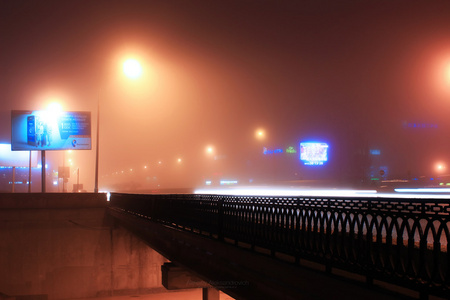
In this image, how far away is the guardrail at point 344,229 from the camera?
5.80 meters

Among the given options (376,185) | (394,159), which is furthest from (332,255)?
(394,159)

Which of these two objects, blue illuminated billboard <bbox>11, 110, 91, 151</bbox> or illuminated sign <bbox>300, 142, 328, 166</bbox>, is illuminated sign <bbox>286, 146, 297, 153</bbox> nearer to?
illuminated sign <bbox>300, 142, 328, 166</bbox>

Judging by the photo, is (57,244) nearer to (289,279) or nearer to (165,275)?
(165,275)

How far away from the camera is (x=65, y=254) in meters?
31.1

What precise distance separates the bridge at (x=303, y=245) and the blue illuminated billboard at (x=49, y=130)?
867 inches

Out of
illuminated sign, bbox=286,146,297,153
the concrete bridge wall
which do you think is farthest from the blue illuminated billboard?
illuminated sign, bbox=286,146,297,153

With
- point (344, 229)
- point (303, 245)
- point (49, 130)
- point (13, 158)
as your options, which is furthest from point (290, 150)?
point (344, 229)

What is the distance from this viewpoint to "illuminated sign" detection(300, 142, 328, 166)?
54.5 metres

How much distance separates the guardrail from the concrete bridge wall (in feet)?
35.6

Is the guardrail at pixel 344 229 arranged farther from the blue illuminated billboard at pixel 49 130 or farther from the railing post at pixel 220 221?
the blue illuminated billboard at pixel 49 130

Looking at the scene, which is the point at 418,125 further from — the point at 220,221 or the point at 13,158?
the point at 13,158

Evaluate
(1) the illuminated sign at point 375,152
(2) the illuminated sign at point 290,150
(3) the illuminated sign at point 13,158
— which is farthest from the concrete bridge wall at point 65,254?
(3) the illuminated sign at point 13,158

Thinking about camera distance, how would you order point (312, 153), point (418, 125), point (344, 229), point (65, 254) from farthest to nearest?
point (312, 153) → point (418, 125) → point (65, 254) → point (344, 229)

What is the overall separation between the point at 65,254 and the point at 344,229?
27.0 metres
